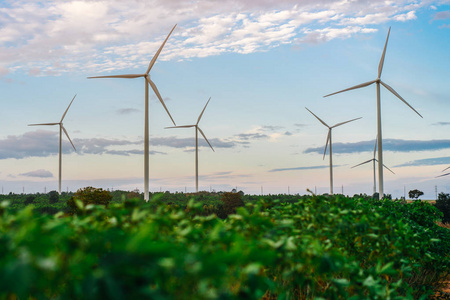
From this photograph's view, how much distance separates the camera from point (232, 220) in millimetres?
5148

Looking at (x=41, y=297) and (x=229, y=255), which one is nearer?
(x=229, y=255)

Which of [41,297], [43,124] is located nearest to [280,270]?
[41,297]

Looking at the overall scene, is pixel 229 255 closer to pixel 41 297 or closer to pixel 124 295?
pixel 124 295

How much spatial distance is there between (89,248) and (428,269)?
470 inches

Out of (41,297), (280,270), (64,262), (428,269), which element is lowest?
(428,269)

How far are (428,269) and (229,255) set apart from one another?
38.3ft

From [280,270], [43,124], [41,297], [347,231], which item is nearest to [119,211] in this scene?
[41,297]

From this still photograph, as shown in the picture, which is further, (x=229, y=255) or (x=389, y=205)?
(x=389, y=205)

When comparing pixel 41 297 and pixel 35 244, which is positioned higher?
pixel 35 244

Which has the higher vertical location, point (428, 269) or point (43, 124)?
point (43, 124)

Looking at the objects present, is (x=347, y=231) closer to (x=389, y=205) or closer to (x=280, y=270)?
(x=280, y=270)

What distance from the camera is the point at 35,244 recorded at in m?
2.42

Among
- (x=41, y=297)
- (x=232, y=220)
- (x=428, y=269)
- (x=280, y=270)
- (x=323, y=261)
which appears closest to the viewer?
(x=41, y=297)

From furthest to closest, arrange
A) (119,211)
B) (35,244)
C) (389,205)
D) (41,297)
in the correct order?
(389,205)
(119,211)
(41,297)
(35,244)
